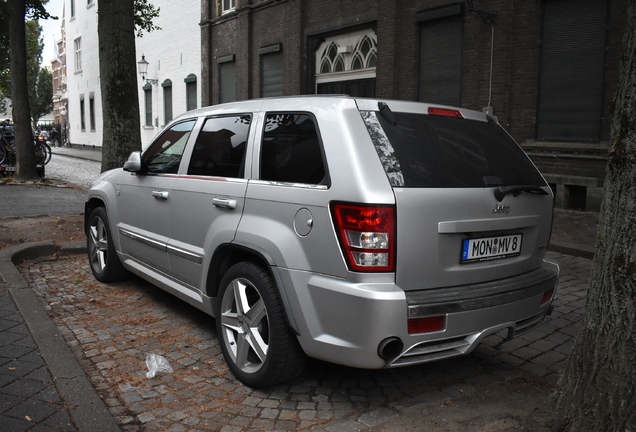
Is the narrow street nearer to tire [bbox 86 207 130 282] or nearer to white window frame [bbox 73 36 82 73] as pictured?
tire [bbox 86 207 130 282]

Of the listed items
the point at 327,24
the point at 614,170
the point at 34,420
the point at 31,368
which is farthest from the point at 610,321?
the point at 327,24

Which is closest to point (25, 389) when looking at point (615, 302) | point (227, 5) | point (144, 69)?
point (615, 302)

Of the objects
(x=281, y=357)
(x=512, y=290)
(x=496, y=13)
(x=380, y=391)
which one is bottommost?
(x=380, y=391)

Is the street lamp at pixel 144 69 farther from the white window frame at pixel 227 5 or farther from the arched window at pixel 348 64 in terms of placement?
the arched window at pixel 348 64

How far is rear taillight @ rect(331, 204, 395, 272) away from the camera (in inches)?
113

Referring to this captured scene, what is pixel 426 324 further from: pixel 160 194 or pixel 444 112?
pixel 160 194

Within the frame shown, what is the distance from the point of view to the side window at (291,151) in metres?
3.21

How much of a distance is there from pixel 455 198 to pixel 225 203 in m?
1.48

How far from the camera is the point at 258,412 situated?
3234mm

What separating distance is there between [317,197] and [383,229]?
0.41 metres

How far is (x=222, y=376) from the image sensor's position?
374 centimetres

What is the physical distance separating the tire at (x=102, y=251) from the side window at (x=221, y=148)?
1852 millimetres

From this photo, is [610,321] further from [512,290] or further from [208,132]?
[208,132]

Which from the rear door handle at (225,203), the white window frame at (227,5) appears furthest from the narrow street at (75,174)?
the rear door handle at (225,203)
